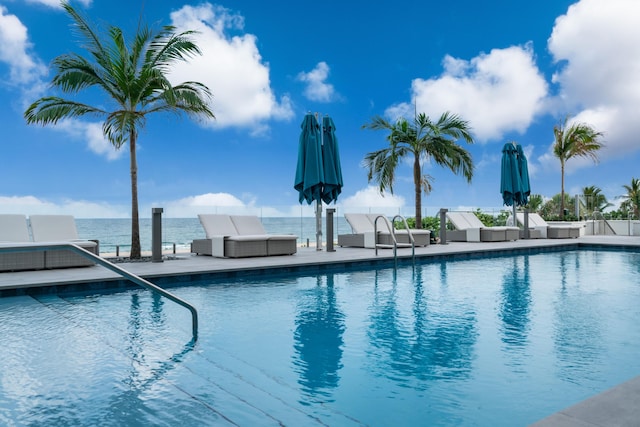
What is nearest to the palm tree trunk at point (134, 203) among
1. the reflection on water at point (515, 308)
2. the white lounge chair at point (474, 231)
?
the reflection on water at point (515, 308)

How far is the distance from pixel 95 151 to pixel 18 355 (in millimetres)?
51878

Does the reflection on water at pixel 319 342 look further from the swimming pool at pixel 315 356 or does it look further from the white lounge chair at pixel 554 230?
the white lounge chair at pixel 554 230

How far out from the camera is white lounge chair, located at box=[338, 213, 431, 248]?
41.1 ft

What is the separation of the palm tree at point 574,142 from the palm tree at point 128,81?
18.2 m

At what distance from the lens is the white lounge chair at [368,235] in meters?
12.5

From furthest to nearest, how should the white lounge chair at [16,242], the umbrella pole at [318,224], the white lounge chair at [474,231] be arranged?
the white lounge chair at [474,231]
the umbrella pole at [318,224]
the white lounge chair at [16,242]

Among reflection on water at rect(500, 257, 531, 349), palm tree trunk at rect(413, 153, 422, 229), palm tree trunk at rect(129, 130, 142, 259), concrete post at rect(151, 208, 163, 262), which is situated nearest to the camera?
reflection on water at rect(500, 257, 531, 349)

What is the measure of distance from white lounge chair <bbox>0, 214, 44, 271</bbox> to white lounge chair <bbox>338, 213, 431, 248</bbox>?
735 centimetres

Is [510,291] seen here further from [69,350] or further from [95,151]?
[95,151]

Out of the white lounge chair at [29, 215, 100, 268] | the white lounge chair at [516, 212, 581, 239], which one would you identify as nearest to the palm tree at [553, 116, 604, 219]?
the white lounge chair at [516, 212, 581, 239]

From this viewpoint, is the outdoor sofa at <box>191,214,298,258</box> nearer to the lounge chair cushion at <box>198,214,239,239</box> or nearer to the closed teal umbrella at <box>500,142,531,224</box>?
the lounge chair cushion at <box>198,214,239,239</box>

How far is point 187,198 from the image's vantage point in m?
55.7

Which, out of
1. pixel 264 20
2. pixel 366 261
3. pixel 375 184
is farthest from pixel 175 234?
pixel 366 261

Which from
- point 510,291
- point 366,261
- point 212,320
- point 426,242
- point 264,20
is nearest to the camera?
point 212,320
